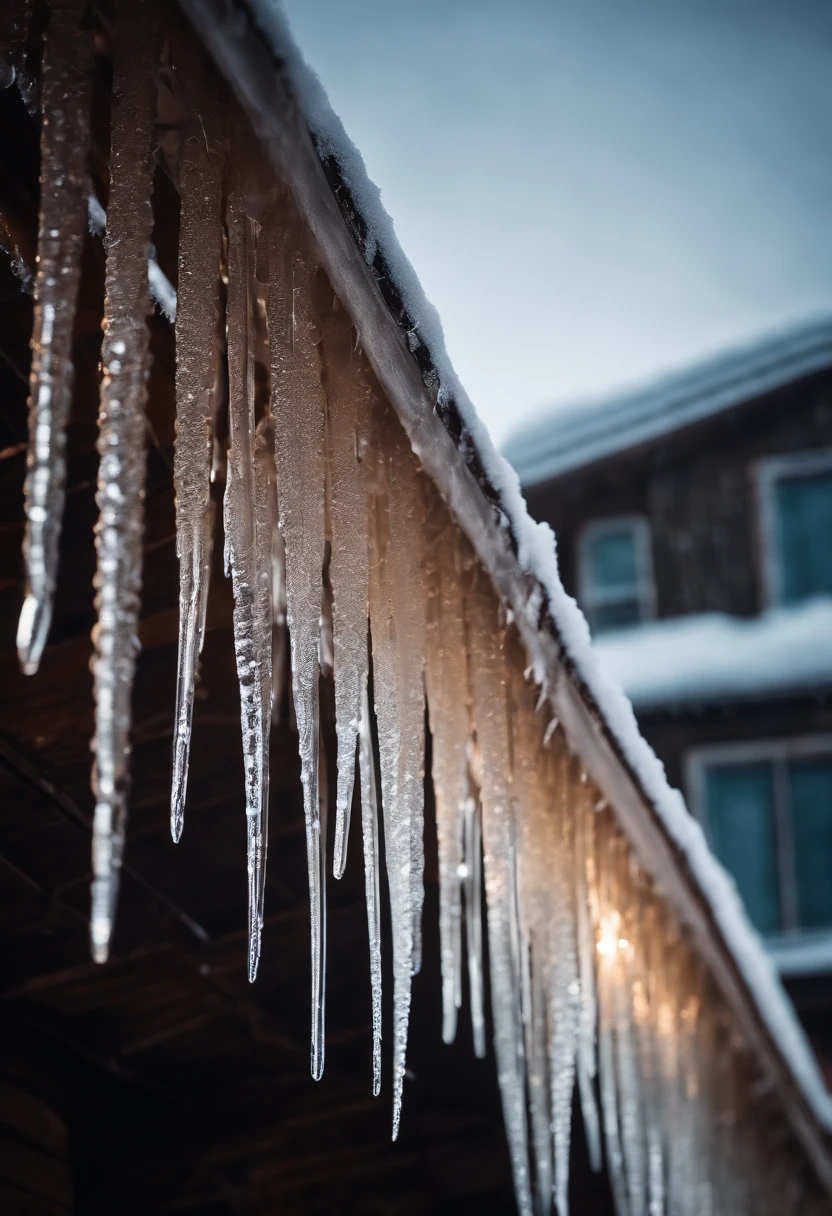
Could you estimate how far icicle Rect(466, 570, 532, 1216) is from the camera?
212cm

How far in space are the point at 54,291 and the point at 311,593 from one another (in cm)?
55

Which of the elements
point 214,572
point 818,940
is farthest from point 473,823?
point 818,940

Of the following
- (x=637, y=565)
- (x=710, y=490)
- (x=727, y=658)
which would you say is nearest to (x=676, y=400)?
(x=710, y=490)

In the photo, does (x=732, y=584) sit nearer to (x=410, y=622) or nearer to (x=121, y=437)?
(x=410, y=622)

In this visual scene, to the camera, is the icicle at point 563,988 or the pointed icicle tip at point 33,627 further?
the icicle at point 563,988

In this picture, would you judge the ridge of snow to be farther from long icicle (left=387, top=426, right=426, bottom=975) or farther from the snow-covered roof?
the snow-covered roof

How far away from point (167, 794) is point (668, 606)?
31.3 feet

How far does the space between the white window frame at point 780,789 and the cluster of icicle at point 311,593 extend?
763cm

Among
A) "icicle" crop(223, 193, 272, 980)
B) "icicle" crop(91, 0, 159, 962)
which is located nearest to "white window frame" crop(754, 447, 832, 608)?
"icicle" crop(223, 193, 272, 980)

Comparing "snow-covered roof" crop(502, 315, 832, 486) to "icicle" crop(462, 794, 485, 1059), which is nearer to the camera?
"icicle" crop(462, 794, 485, 1059)

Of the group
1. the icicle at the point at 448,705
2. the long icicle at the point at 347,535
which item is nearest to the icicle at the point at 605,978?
→ the icicle at the point at 448,705

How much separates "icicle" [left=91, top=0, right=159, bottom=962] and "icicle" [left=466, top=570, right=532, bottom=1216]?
91cm

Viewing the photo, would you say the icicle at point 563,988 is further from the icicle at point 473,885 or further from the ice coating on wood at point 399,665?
the ice coating on wood at point 399,665

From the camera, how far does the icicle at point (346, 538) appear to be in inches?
64.1
